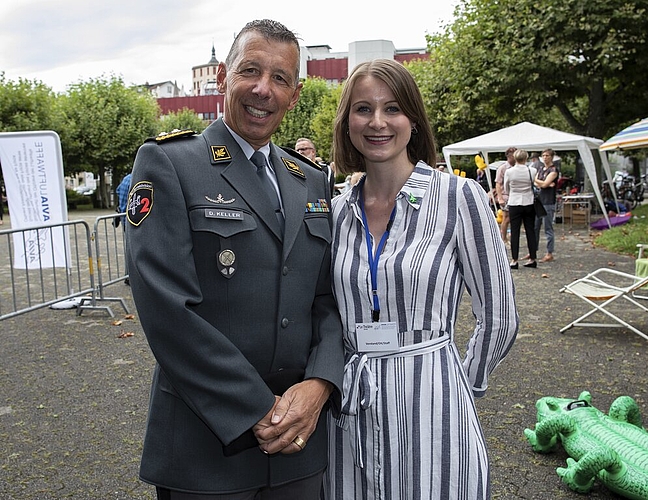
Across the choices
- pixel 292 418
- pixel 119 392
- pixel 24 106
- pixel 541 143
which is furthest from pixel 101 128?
pixel 292 418

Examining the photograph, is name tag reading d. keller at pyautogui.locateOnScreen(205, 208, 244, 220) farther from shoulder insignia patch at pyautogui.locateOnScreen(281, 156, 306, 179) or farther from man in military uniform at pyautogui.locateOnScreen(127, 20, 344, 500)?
shoulder insignia patch at pyautogui.locateOnScreen(281, 156, 306, 179)

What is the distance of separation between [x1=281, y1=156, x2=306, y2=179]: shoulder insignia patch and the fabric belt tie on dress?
2.02ft

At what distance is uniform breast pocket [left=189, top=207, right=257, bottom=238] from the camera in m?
1.70

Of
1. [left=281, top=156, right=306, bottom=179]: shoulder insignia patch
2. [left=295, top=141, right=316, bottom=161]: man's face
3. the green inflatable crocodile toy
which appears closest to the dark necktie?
[left=281, top=156, right=306, bottom=179]: shoulder insignia patch

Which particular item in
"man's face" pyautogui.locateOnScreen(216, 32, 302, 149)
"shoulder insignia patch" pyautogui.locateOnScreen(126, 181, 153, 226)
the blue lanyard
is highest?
"man's face" pyautogui.locateOnScreen(216, 32, 302, 149)

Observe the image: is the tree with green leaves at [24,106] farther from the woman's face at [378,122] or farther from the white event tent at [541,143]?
→ the woman's face at [378,122]

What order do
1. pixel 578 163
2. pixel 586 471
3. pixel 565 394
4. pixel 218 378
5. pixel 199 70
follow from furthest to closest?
pixel 199 70
pixel 578 163
pixel 565 394
pixel 586 471
pixel 218 378

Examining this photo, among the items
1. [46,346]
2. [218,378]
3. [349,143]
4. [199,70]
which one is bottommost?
[46,346]

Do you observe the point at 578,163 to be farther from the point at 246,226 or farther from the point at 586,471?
the point at 246,226

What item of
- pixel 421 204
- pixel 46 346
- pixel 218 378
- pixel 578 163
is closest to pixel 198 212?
pixel 218 378

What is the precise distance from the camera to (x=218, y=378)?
162cm

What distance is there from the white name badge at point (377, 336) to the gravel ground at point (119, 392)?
6.06 ft

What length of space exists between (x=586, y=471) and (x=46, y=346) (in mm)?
5178

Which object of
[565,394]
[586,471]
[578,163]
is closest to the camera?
[586,471]
